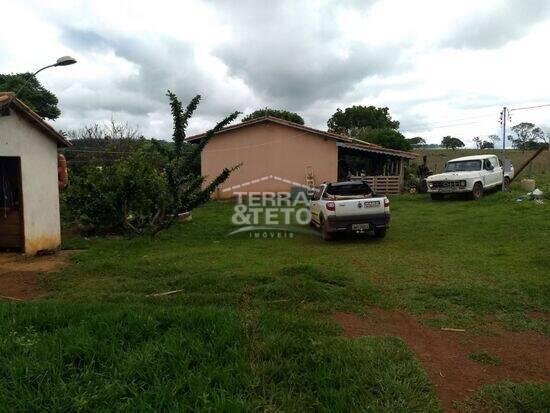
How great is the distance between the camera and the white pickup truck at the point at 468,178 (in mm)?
16375

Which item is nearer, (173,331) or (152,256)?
(173,331)

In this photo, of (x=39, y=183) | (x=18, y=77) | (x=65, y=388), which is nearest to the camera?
(x=65, y=388)

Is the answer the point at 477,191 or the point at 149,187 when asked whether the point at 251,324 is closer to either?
the point at 149,187

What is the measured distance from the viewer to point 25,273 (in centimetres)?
717

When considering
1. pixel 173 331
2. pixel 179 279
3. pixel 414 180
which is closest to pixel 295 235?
pixel 179 279

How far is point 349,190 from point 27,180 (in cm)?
762

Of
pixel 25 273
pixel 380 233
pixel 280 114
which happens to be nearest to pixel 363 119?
pixel 280 114

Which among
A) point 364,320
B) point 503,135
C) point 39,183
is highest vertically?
point 503,135

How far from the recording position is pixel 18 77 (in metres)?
23.3

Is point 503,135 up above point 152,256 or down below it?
above

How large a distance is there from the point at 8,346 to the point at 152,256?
4.90 m

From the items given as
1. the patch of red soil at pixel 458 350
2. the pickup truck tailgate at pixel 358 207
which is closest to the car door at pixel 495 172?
the pickup truck tailgate at pixel 358 207

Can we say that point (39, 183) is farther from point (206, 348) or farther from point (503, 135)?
point (503, 135)

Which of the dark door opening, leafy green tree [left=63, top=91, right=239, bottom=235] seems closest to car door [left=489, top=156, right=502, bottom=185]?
leafy green tree [left=63, top=91, right=239, bottom=235]
